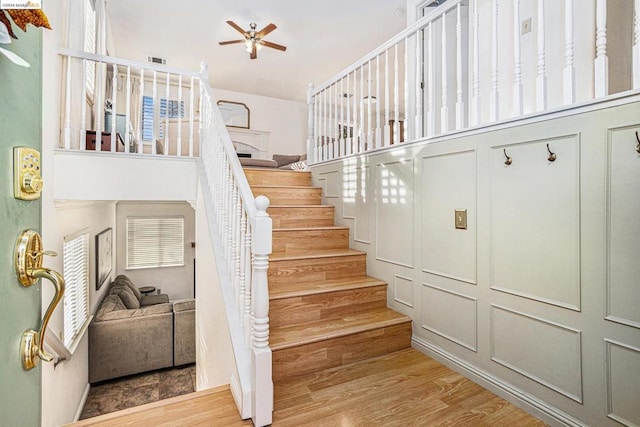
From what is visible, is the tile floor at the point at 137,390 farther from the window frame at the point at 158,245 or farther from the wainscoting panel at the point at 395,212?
the wainscoting panel at the point at 395,212

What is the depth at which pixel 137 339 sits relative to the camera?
164 inches

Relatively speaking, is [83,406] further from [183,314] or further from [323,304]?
[323,304]

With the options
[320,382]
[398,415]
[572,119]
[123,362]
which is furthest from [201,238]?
[572,119]

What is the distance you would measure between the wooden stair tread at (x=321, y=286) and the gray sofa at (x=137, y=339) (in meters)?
2.57

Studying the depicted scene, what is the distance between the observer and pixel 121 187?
110 inches

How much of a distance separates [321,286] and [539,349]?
139 cm

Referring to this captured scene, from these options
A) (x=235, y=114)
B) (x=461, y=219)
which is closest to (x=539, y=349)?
(x=461, y=219)

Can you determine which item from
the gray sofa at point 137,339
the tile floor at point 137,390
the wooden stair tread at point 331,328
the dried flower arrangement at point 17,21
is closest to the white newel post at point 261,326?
the wooden stair tread at point 331,328

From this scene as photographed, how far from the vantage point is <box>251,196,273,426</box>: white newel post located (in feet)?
5.36

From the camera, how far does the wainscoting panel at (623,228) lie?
1377 millimetres

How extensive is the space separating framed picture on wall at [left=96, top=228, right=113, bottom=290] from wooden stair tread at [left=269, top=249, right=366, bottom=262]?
111 inches

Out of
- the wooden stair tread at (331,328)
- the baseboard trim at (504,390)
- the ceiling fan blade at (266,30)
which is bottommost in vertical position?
the baseboard trim at (504,390)

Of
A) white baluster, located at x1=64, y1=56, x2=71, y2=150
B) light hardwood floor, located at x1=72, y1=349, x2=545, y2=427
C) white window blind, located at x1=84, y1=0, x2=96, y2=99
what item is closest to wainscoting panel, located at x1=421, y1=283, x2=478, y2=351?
light hardwood floor, located at x1=72, y1=349, x2=545, y2=427

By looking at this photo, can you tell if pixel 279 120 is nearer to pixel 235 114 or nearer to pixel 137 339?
pixel 235 114
